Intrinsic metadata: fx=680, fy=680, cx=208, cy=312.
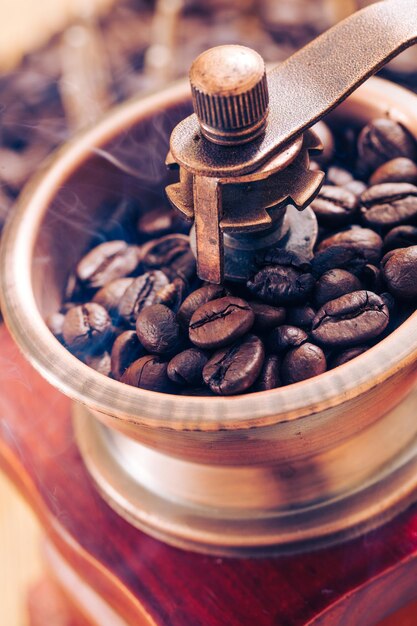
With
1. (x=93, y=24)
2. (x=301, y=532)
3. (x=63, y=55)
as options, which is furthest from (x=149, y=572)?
(x=93, y=24)

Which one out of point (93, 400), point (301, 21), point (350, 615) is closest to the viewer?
point (93, 400)

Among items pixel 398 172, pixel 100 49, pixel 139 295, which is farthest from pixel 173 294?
pixel 100 49

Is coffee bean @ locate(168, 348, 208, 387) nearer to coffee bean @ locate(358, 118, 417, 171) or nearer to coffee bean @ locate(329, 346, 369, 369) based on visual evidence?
coffee bean @ locate(329, 346, 369, 369)

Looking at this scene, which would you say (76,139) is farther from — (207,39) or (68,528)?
(207,39)

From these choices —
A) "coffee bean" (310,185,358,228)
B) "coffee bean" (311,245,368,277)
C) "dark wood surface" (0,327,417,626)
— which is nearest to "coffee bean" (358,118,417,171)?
"coffee bean" (310,185,358,228)

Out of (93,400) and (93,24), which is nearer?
(93,400)
